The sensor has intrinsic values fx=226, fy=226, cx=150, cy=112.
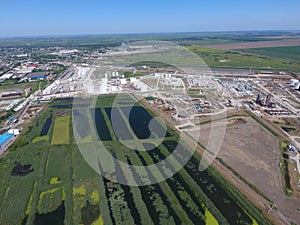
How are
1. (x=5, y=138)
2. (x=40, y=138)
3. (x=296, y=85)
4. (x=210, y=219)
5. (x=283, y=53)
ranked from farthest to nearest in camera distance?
(x=283, y=53)
(x=296, y=85)
(x=40, y=138)
(x=5, y=138)
(x=210, y=219)

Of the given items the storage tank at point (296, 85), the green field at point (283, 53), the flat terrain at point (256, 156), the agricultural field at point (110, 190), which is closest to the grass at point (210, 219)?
the agricultural field at point (110, 190)

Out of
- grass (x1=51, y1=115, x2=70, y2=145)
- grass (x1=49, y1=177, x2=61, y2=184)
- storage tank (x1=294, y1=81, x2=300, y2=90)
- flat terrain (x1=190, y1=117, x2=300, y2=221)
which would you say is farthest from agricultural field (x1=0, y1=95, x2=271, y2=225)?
storage tank (x1=294, y1=81, x2=300, y2=90)

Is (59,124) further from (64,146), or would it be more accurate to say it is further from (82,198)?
(82,198)

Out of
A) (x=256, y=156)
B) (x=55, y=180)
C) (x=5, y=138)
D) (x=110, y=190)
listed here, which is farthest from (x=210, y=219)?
(x=5, y=138)

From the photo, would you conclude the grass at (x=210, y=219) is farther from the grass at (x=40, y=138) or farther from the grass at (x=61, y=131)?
the grass at (x=40, y=138)

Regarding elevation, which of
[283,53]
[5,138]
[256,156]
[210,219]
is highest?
[283,53]

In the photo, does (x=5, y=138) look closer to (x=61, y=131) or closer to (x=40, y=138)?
(x=40, y=138)
